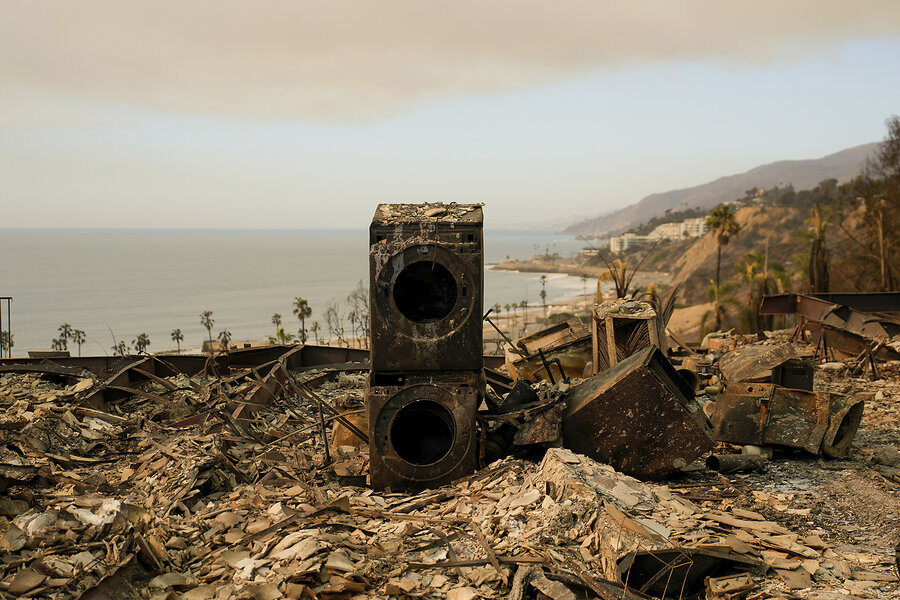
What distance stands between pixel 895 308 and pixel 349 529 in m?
15.7

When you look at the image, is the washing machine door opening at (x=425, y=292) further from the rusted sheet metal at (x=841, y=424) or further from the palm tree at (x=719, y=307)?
the palm tree at (x=719, y=307)

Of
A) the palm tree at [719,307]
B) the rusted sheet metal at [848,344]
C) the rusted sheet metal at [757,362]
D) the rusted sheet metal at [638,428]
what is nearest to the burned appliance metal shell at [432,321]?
the rusted sheet metal at [638,428]

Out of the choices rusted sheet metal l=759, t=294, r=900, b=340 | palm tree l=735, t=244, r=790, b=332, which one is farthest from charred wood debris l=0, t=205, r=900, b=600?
palm tree l=735, t=244, r=790, b=332

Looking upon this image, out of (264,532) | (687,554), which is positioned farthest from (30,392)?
(687,554)

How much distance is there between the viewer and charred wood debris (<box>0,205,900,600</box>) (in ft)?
15.9

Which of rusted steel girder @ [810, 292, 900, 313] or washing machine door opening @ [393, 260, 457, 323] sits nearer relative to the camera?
washing machine door opening @ [393, 260, 457, 323]

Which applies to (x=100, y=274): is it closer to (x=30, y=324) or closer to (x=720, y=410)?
(x=30, y=324)

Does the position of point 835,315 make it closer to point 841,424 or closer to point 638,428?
point 841,424

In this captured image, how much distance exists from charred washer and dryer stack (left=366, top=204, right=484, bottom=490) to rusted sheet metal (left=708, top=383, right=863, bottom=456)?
351 cm

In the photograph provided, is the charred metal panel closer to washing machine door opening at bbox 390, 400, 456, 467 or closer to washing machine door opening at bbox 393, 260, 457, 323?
washing machine door opening at bbox 390, 400, 456, 467

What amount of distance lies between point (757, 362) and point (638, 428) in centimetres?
360

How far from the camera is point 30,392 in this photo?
9633 mm

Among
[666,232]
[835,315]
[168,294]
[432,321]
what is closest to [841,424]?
[432,321]

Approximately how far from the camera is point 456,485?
6.73 meters
